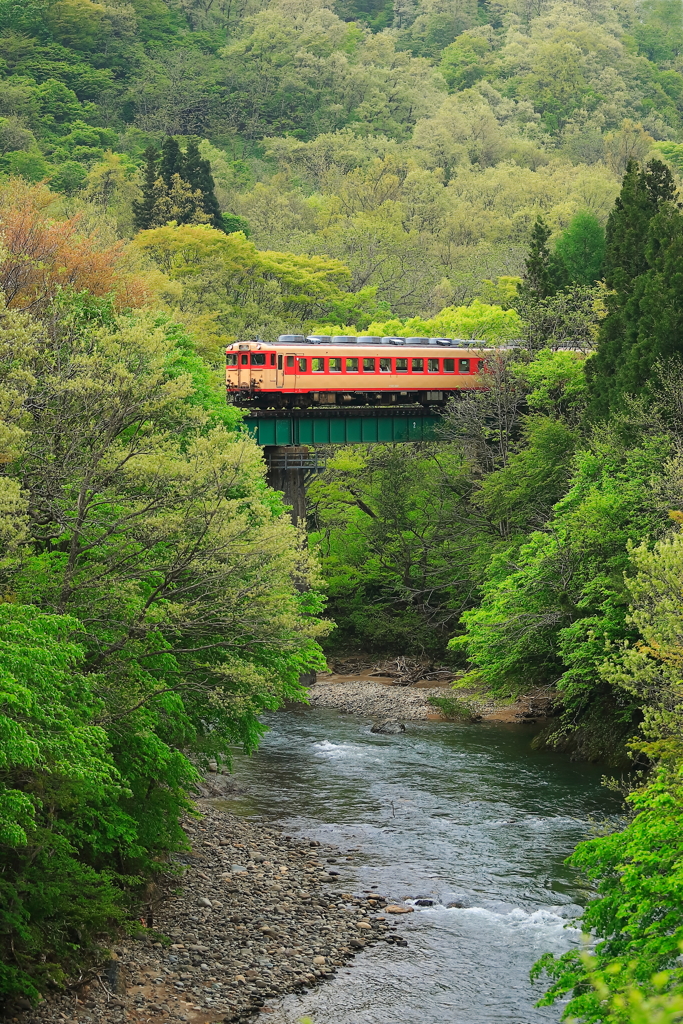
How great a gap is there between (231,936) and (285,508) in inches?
458

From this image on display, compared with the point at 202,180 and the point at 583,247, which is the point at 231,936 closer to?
the point at 583,247

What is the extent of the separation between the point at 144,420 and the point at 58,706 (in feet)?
24.2

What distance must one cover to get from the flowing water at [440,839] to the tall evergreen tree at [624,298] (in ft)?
33.4

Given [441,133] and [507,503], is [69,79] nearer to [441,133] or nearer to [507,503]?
[441,133]

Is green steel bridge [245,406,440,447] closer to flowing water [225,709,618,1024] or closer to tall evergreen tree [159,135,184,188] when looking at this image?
flowing water [225,709,618,1024]

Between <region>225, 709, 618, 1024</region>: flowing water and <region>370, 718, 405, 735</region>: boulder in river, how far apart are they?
0.44 meters

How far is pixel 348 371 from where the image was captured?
138 ft

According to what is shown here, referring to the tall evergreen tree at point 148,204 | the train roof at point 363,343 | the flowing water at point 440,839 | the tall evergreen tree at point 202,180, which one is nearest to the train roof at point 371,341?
the train roof at point 363,343

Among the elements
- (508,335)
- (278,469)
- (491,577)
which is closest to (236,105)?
(508,335)

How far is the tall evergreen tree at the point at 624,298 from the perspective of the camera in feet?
105

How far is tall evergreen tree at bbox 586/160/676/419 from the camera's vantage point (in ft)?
105

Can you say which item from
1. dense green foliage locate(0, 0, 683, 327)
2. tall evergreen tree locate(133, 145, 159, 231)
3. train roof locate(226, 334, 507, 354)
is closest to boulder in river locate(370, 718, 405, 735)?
train roof locate(226, 334, 507, 354)

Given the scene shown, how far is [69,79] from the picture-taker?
97812 millimetres

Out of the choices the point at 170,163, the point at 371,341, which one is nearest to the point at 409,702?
the point at 371,341
